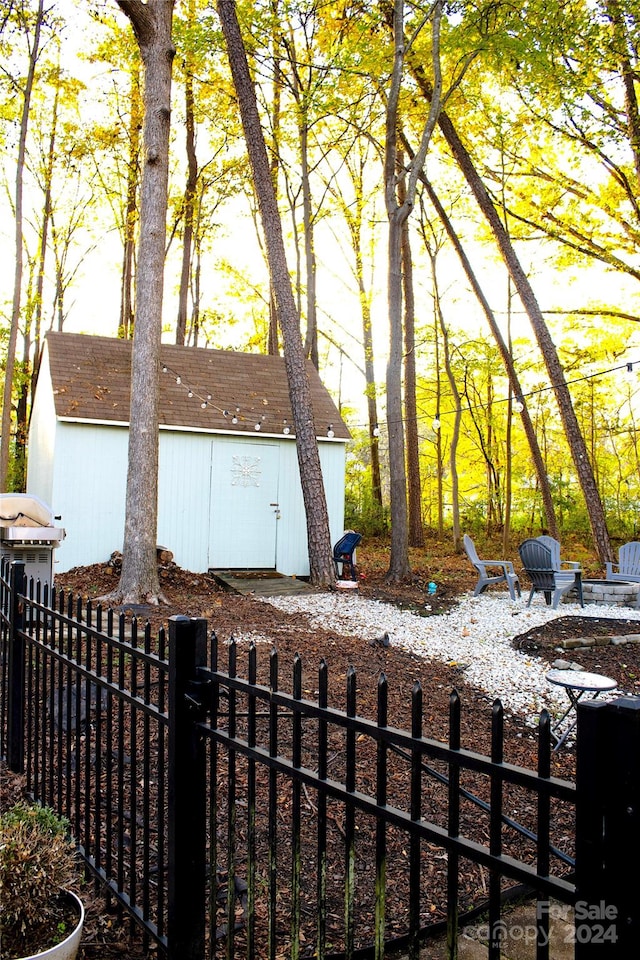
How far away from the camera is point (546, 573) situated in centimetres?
991

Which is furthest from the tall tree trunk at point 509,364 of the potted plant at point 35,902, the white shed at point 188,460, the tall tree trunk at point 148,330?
the potted plant at point 35,902

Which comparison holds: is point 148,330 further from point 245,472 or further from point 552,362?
point 552,362

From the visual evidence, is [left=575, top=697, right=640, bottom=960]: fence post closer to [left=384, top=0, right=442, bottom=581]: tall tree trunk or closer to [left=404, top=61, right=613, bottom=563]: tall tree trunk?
[left=384, top=0, right=442, bottom=581]: tall tree trunk

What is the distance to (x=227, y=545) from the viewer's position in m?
12.9

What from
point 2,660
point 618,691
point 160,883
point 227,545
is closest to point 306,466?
point 227,545

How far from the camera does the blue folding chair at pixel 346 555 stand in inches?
485

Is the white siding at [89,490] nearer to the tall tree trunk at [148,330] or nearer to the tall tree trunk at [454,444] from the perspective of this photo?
the tall tree trunk at [148,330]

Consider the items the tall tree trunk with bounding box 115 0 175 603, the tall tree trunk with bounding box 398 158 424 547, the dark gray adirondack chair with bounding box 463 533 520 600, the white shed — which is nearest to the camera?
the tall tree trunk with bounding box 115 0 175 603

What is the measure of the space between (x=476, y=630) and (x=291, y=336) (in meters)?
6.04

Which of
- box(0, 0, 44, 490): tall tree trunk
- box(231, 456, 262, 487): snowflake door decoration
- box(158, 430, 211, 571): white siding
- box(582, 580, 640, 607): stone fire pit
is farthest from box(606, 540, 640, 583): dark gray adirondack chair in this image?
box(0, 0, 44, 490): tall tree trunk

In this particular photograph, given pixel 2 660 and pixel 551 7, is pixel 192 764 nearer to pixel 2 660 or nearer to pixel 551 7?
pixel 2 660

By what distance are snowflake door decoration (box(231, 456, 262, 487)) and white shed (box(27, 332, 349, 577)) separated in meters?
0.02

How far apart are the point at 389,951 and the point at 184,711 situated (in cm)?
123

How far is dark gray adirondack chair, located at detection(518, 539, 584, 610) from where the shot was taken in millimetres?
9805
